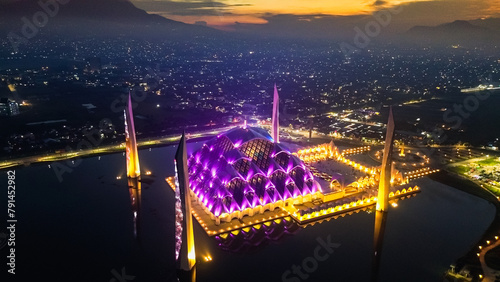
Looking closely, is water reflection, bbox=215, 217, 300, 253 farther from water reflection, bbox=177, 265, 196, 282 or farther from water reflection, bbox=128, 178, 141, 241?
water reflection, bbox=128, 178, 141, 241

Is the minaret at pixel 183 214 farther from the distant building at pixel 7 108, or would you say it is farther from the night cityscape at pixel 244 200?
the distant building at pixel 7 108

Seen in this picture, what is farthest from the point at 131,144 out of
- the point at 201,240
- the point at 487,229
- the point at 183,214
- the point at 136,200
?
the point at 487,229

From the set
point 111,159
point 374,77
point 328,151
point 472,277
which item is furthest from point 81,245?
point 374,77

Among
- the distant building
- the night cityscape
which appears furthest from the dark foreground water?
the distant building

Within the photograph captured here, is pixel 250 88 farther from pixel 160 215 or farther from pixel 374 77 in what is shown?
pixel 160 215

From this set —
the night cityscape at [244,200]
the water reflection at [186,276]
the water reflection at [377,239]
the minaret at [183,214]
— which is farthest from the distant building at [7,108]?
the water reflection at [377,239]

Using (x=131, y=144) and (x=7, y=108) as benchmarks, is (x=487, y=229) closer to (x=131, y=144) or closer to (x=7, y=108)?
(x=131, y=144)

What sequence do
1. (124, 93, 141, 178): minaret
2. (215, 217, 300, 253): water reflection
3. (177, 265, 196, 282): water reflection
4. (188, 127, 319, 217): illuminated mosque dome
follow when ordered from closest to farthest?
(177, 265, 196, 282): water reflection → (215, 217, 300, 253): water reflection → (188, 127, 319, 217): illuminated mosque dome → (124, 93, 141, 178): minaret
